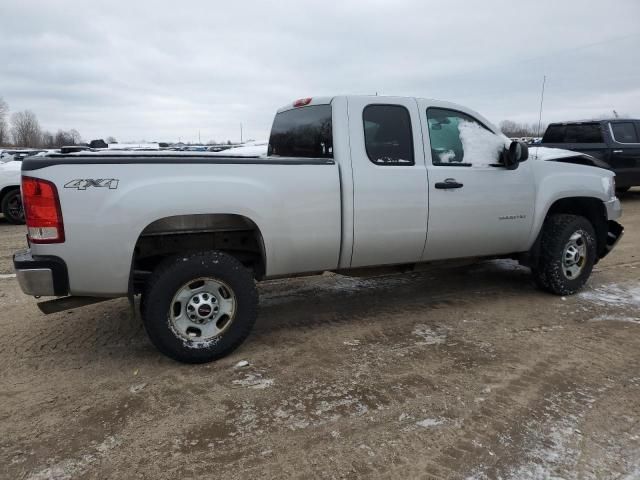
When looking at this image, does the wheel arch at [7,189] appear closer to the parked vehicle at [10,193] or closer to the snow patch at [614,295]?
the parked vehicle at [10,193]

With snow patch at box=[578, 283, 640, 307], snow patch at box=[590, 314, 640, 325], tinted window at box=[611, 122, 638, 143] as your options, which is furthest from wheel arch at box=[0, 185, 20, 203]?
tinted window at box=[611, 122, 638, 143]

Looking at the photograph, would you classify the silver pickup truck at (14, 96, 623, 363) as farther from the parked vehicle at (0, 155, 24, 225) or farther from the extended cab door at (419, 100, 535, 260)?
the parked vehicle at (0, 155, 24, 225)

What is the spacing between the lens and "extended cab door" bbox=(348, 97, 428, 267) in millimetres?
4023

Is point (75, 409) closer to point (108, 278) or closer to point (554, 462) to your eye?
point (108, 278)

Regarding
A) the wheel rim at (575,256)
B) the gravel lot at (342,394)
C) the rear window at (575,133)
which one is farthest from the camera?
the rear window at (575,133)

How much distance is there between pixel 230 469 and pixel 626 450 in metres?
2.06

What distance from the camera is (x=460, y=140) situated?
457cm

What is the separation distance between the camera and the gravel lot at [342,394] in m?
2.58

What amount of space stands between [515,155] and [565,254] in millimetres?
1320

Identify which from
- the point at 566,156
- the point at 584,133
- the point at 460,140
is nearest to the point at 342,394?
the point at 460,140

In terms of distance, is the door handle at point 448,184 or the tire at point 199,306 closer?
the tire at point 199,306

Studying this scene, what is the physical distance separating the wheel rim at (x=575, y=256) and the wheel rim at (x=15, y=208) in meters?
10.1

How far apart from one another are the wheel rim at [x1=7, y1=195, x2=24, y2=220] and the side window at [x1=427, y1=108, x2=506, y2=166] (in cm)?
926

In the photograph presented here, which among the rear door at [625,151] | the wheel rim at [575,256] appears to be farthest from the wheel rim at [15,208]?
the rear door at [625,151]
